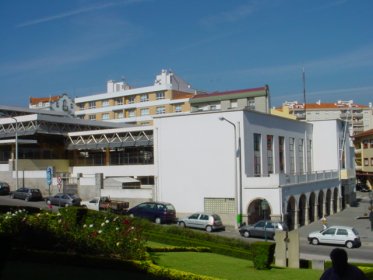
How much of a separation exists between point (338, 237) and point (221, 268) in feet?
64.6

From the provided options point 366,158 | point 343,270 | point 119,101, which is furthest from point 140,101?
point 343,270

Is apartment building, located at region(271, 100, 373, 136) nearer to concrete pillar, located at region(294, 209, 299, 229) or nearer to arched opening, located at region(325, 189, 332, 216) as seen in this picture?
arched opening, located at region(325, 189, 332, 216)

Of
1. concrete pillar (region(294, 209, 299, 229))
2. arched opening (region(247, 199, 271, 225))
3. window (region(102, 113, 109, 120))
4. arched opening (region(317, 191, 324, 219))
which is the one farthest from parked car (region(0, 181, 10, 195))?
window (region(102, 113, 109, 120))

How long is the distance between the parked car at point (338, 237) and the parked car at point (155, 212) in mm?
11984

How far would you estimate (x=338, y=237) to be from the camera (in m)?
35.6

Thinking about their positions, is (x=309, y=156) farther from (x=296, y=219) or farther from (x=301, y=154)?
(x=296, y=219)

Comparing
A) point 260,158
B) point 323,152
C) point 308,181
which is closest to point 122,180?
point 260,158

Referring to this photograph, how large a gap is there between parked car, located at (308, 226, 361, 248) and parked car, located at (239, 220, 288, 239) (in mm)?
2271

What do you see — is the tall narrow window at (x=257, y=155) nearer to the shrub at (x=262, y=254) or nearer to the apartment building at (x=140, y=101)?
the shrub at (x=262, y=254)

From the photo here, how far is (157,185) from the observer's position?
49844 millimetres

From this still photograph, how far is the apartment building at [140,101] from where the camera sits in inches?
3866

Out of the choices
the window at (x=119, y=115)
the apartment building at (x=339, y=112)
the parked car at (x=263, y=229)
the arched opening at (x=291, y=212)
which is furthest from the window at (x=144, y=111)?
the parked car at (x=263, y=229)

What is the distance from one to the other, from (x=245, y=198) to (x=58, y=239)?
96.1 feet

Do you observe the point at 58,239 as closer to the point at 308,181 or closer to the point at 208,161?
the point at 208,161
